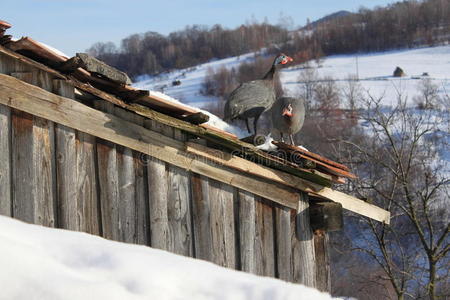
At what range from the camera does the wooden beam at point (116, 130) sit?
5066 millimetres

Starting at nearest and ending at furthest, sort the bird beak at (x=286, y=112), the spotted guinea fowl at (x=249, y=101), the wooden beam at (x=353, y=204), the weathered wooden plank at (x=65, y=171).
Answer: the weathered wooden plank at (x=65, y=171)
the wooden beam at (x=353, y=204)
the bird beak at (x=286, y=112)
the spotted guinea fowl at (x=249, y=101)

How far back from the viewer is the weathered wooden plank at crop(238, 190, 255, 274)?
5.93m

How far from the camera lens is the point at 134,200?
5508mm

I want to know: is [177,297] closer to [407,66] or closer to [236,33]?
[407,66]

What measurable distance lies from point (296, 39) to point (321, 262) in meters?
127

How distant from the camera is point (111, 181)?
5.41 meters

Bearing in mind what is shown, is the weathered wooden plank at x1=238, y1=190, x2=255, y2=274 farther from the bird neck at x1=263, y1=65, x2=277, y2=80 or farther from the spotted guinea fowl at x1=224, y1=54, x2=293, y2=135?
the bird neck at x1=263, y1=65, x2=277, y2=80

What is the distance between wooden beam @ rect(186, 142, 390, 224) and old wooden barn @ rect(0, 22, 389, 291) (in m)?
0.01

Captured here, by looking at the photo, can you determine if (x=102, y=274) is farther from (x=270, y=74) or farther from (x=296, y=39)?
(x=296, y=39)

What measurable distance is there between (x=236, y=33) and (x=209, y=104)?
7011 centimetres

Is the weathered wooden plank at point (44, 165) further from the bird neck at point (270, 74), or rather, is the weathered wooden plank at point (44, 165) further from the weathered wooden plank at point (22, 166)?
the bird neck at point (270, 74)

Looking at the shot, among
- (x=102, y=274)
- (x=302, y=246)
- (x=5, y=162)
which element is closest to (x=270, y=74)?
(x=302, y=246)

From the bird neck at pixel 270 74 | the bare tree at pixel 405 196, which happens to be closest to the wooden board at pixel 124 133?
the bare tree at pixel 405 196

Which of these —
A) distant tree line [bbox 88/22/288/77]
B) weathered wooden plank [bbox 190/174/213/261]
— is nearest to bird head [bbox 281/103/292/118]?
weathered wooden plank [bbox 190/174/213/261]
